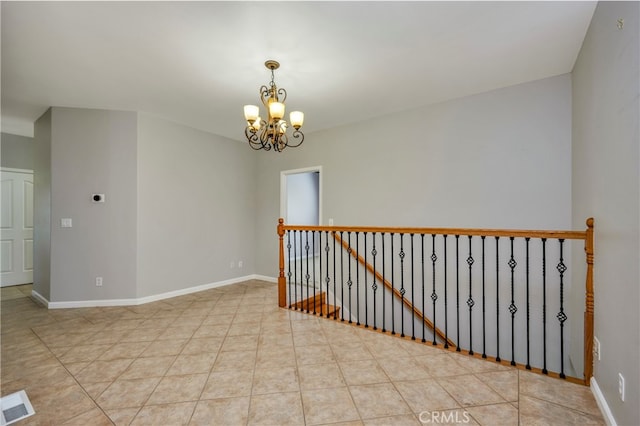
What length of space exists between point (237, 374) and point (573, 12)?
356 cm

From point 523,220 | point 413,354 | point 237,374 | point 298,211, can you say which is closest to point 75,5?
point 237,374

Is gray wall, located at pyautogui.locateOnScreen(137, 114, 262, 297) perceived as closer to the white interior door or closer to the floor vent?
the floor vent

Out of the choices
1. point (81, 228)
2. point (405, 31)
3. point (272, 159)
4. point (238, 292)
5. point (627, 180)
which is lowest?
point (238, 292)

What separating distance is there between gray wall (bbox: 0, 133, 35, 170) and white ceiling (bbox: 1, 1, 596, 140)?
2008 millimetres

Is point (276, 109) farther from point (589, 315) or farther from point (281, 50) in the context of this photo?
point (589, 315)

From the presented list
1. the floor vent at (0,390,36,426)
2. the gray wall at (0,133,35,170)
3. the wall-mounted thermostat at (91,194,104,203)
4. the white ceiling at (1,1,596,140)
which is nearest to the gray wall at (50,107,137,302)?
the wall-mounted thermostat at (91,194,104,203)

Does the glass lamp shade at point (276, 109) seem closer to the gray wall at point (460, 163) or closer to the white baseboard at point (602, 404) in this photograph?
the gray wall at point (460, 163)

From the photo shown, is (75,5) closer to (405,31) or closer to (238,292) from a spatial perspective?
(405,31)

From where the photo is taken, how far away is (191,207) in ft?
15.4

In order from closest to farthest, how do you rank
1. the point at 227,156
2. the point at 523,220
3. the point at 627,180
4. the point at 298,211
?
the point at 627,180, the point at 523,220, the point at 227,156, the point at 298,211

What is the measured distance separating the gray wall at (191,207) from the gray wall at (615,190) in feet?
15.6

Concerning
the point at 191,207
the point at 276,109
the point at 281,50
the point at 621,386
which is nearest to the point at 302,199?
the point at 191,207

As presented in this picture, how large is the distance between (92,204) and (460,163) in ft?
15.7

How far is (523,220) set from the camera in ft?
10.1
